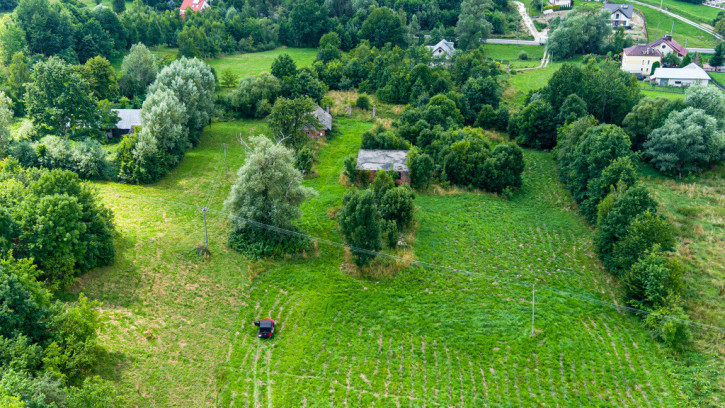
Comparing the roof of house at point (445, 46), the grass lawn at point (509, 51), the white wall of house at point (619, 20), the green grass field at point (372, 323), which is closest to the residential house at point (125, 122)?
the green grass field at point (372, 323)

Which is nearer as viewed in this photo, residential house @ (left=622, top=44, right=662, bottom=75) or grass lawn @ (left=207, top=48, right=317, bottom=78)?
residential house @ (left=622, top=44, right=662, bottom=75)

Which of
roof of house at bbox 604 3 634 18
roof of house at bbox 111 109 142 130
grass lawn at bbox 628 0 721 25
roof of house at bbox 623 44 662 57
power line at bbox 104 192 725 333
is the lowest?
power line at bbox 104 192 725 333

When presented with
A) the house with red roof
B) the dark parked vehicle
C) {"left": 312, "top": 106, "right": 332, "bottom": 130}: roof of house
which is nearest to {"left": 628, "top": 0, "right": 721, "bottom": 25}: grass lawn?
{"left": 312, "top": 106, "right": 332, "bottom": 130}: roof of house

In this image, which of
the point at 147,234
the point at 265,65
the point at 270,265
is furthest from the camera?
the point at 265,65

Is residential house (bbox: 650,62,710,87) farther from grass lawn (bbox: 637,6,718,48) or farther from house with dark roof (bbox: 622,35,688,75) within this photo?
grass lawn (bbox: 637,6,718,48)

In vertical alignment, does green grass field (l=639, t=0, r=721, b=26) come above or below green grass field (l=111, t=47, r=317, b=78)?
below

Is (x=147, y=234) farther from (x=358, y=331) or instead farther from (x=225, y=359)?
(x=358, y=331)

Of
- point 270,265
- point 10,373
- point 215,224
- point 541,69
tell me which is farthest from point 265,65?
point 10,373

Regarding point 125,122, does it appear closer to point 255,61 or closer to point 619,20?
point 255,61
